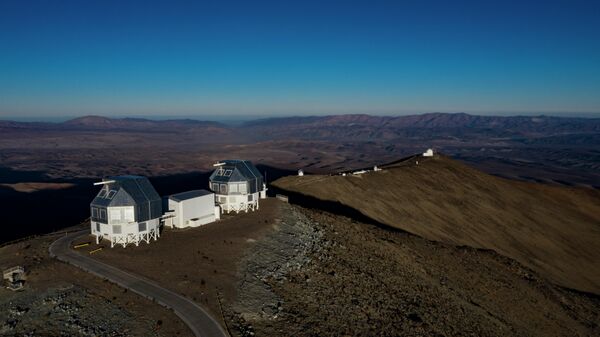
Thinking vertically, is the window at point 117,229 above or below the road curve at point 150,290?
above

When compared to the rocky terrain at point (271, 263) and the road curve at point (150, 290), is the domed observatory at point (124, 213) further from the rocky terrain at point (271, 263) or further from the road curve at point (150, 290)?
the rocky terrain at point (271, 263)

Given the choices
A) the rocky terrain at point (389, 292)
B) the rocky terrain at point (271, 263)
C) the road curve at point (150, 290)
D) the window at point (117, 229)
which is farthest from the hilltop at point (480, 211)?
the road curve at point (150, 290)

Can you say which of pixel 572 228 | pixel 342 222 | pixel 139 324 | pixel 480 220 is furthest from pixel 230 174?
pixel 572 228

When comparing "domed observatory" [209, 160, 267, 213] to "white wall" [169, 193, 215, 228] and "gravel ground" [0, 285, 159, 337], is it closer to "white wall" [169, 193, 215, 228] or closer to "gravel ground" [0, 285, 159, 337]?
"white wall" [169, 193, 215, 228]

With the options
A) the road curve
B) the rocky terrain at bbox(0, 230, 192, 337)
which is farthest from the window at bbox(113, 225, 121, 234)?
the rocky terrain at bbox(0, 230, 192, 337)

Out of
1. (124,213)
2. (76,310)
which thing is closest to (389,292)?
(76,310)

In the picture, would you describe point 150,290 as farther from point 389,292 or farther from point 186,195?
point 186,195
